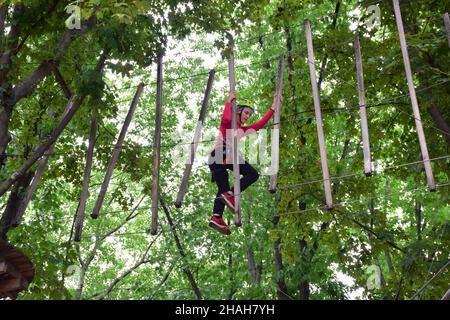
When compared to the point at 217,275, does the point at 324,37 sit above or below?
above

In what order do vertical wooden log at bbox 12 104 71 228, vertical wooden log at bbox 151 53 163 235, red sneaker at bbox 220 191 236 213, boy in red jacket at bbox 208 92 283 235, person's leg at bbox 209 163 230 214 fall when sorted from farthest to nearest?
vertical wooden log at bbox 12 104 71 228 < person's leg at bbox 209 163 230 214 < boy in red jacket at bbox 208 92 283 235 < red sneaker at bbox 220 191 236 213 < vertical wooden log at bbox 151 53 163 235

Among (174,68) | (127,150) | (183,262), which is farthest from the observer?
(174,68)

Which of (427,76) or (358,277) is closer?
(427,76)

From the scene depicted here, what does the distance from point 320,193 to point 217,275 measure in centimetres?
493

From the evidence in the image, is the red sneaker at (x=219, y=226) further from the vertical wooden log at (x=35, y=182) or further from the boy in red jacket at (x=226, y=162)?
the vertical wooden log at (x=35, y=182)

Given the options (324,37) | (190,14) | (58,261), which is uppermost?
(324,37)

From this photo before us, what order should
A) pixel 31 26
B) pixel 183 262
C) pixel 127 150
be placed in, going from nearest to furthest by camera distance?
pixel 31 26
pixel 127 150
pixel 183 262

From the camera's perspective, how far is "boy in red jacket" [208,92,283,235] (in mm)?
9180

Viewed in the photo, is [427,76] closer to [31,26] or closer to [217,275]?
[31,26]

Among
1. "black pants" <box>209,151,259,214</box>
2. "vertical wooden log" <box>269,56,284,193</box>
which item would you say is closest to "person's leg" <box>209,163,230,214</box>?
"black pants" <box>209,151,259,214</box>

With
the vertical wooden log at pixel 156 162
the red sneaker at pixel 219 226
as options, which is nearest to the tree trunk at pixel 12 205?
the vertical wooden log at pixel 156 162

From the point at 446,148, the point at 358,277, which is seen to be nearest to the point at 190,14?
the point at 446,148

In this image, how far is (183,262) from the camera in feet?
56.9

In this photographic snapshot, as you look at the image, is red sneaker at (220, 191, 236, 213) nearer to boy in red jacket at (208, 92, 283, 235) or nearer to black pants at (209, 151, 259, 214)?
boy in red jacket at (208, 92, 283, 235)
